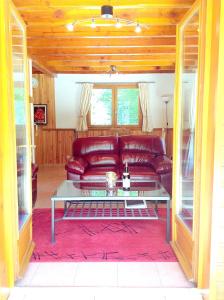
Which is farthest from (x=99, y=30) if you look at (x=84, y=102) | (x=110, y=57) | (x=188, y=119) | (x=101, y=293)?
(x=84, y=102)

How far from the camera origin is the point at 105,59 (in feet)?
20.5

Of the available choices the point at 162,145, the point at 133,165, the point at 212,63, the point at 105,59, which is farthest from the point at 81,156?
the point at 212,63

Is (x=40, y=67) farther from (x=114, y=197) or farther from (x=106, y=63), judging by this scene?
(x=114, y=197)

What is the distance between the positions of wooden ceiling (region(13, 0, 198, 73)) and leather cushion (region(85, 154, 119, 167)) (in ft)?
5.88

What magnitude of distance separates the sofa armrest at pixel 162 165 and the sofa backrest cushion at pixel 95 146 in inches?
32.3

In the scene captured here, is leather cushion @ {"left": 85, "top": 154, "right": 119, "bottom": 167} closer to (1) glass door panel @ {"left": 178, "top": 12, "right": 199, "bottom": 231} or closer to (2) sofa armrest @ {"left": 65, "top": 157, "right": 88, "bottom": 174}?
(2) sofa armrest @ {"left": 65, "top": 157, "right": 88, "bottom": 174}

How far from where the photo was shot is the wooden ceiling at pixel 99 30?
114 inches

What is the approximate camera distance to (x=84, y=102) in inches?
321

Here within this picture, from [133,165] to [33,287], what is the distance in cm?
302

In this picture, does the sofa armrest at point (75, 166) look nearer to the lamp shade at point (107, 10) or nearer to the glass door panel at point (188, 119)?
the glass door panel at point (188, 119)

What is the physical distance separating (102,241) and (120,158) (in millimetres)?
2212

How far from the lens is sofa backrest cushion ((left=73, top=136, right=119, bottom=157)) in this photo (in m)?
5.23

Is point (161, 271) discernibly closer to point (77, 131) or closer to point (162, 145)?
point (162, 145)

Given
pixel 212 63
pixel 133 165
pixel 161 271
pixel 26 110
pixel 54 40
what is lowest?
pixel 161 271
